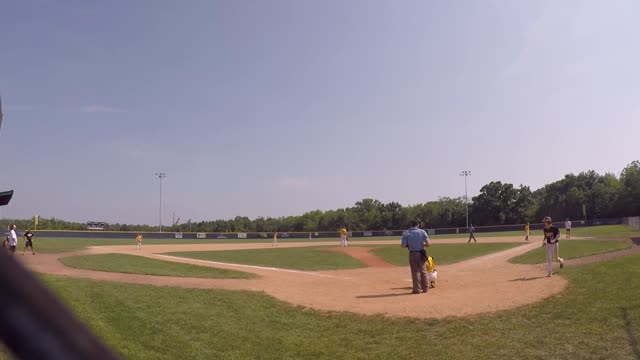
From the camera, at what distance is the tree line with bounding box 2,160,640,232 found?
9788cm

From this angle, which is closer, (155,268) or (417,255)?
(417,255)

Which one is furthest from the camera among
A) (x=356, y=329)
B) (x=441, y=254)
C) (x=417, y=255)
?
(x=441, y=254)

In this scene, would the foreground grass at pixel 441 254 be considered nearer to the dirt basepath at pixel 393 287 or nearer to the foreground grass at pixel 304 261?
the foreground grass at pixel 304 261

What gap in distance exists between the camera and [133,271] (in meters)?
20.8

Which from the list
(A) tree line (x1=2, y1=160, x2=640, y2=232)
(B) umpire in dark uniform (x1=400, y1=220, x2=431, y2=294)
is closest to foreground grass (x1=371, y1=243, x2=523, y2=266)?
(B) umpire in dark uniform (x1=400, y1=220, x2=431, y2=294)

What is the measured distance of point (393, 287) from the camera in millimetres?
16875

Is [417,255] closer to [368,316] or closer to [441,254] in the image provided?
[368,316]

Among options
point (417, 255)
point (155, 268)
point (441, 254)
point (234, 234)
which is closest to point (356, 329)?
point (417, 255)

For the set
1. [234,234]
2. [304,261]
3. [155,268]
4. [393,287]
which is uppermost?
[155,268]

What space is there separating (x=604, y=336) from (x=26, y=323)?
9.85 metres

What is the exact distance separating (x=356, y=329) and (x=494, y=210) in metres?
105

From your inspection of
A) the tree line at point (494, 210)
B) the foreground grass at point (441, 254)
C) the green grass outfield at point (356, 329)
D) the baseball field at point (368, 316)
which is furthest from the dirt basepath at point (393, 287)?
the tree line at point (494, 210)

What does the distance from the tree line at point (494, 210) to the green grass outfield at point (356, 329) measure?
75369 millimetres

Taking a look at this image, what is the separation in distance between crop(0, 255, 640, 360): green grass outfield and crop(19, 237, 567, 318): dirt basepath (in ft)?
2.54
